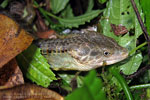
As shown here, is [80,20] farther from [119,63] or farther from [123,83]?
[123,83]

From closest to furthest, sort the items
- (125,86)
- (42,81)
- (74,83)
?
(74,83) → (125,86) → (42,81)

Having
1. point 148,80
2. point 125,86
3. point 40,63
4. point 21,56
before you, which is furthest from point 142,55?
point 21,56

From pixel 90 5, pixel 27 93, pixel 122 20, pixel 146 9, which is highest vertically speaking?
pixel 146 9

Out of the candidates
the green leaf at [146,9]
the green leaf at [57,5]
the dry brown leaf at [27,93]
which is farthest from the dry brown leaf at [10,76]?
the green leaf at [57,5]

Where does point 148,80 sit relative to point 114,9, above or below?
below

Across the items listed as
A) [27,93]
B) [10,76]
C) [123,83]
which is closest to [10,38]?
[10,76]

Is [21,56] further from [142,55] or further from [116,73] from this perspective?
[142,55]
